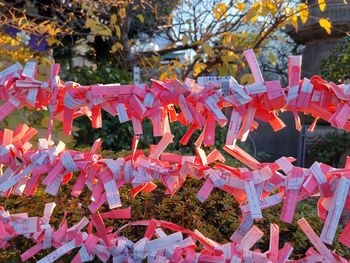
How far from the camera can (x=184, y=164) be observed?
3.30ft

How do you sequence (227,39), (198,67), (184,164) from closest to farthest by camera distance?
(184,164)
(227,39)
(198,67)

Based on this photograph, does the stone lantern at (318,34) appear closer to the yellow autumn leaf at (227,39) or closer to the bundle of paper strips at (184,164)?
the yellow autumn leaf at (227,39)

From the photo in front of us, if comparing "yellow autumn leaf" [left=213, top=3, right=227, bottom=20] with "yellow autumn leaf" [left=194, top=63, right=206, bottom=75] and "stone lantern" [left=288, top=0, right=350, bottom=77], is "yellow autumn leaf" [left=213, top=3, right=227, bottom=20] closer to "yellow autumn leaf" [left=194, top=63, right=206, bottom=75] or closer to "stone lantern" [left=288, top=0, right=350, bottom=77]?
"yellow autumn leaf" [left=194, top=63, right=206, bottom=75]

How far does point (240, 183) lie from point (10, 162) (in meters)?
0.57

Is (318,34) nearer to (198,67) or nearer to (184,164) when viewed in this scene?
(198,67)

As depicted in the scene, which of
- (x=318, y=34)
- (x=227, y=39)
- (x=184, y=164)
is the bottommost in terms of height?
(x=184, y=164)

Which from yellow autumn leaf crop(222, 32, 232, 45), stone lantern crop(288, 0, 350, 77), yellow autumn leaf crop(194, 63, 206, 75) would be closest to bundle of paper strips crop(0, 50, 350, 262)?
yellow autumn leaf crop(222, 32, 232, 45)

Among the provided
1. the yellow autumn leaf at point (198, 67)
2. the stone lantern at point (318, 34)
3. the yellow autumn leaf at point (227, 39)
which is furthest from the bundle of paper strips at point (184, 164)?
the stone lantern at point (318, 34)

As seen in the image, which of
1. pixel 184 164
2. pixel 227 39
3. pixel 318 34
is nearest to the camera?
pixel 184 164

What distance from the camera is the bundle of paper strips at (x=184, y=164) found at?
911mm

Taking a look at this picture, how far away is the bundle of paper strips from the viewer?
2.99 feet

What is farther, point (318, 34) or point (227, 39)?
point (318, 34)

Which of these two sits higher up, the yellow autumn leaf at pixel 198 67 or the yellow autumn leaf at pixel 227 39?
the yellow autumn leaf at pixel 227 39

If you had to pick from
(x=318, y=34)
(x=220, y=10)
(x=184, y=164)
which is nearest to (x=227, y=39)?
(x=220, y=10)
